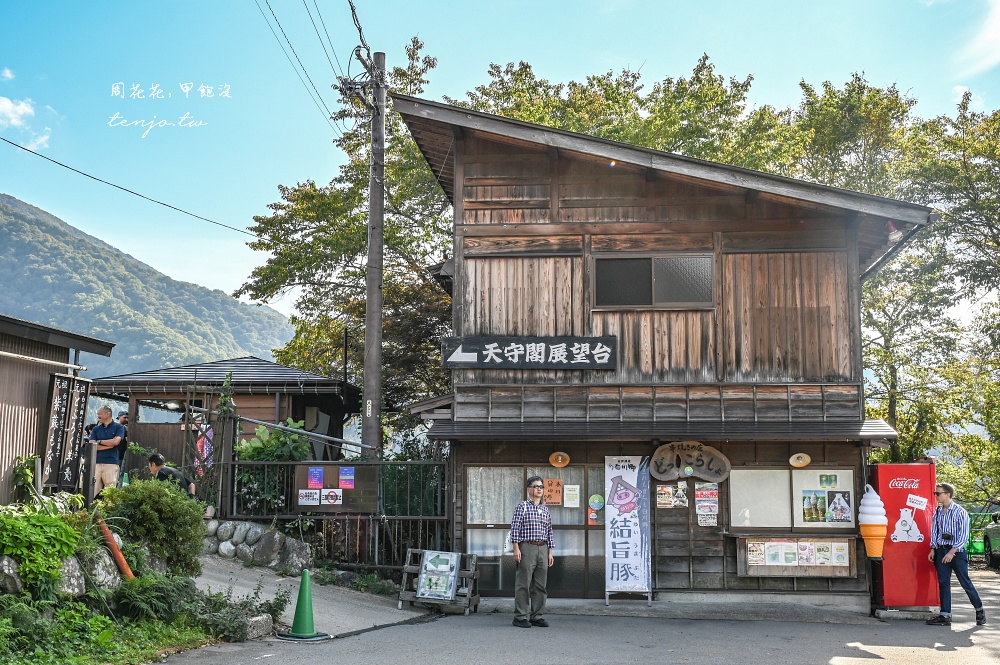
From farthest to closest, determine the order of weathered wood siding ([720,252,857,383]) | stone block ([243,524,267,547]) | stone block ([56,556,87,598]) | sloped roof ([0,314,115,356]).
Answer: stone block ([243,524,267,547]) → weathered wood siding ([720,252,857,383]) → sloped roof ([0,314,115,356]) → stone block ([56,556,87,598])

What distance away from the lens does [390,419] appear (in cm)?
3025

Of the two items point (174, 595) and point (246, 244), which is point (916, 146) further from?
point (174, 595)

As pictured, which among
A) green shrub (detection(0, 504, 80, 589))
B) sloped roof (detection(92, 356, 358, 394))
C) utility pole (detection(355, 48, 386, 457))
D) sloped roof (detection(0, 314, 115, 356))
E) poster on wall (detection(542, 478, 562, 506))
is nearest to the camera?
green shrub (detection(0, 504, 80, 589))

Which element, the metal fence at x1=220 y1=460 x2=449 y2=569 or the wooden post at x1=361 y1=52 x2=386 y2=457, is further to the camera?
the wooden post at x1=361 y1=52 x2=386 y2=457

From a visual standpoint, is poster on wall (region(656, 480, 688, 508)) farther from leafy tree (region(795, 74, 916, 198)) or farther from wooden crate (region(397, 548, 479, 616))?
leafy tree (region(795, 74, 916, 198))

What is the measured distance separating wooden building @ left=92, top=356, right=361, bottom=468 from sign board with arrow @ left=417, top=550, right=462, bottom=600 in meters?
7.13

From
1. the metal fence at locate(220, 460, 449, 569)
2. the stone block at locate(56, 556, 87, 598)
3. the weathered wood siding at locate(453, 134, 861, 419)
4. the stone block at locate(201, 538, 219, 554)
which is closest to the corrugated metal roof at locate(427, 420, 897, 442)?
the weathered wood siding at locate(453, 134, 861, 419)

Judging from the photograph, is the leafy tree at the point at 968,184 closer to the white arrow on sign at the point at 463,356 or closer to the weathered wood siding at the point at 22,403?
the white arrow on sign at the point at 463,356

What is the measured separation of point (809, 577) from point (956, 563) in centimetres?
217

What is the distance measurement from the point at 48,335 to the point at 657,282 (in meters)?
8.98

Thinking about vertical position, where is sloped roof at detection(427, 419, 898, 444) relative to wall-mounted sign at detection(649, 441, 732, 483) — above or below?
above

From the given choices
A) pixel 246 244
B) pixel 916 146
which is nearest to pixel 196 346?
pixel 246 244

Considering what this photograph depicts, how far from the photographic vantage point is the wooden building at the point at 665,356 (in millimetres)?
14148

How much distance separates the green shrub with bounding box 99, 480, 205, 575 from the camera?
11.0 meters
